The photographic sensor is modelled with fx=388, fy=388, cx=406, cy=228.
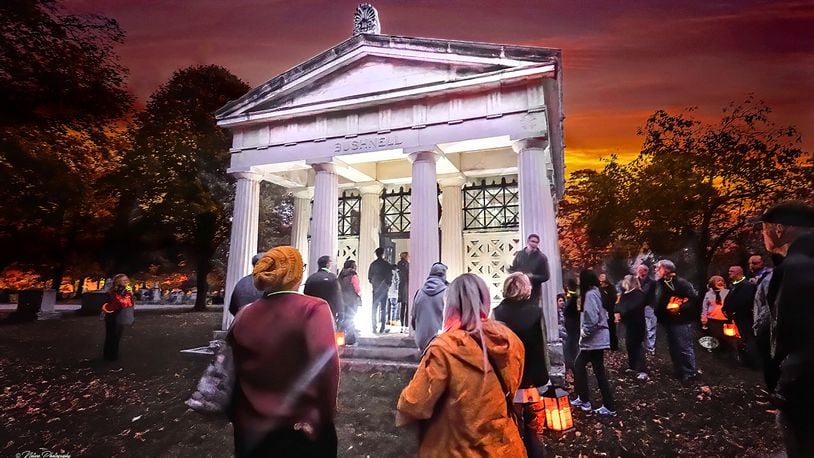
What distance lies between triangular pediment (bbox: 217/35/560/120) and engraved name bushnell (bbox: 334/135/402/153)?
1.21 m

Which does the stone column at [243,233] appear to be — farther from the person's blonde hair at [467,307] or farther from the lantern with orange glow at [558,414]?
the person's blonde hair at [467,307]

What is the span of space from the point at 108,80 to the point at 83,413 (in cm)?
1143

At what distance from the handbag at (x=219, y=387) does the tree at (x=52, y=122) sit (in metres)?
12.9

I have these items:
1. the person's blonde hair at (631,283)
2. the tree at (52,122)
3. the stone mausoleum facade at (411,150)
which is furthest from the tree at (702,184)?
the tree at (52,122)

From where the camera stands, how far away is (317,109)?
1128 cm

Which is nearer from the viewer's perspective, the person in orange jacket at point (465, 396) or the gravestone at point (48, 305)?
the person in orange jacket at point (465, 396)

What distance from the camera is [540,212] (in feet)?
28.9

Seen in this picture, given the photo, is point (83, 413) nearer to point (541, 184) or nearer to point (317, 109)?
point (317, 109)

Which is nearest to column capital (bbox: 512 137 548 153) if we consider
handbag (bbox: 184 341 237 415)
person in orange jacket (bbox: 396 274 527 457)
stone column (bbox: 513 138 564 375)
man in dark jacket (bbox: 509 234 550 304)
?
stone column (bbox: 513 138 564 375)

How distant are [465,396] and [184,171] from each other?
19.3 metres

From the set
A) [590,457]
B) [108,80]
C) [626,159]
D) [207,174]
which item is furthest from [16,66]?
[626,159]

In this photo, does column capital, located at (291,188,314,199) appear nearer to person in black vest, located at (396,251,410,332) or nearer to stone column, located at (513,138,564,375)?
person in black vest, located at (396,251,410,332)

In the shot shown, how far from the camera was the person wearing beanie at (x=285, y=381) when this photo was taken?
2217 mm

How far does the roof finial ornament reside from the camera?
1170cm
